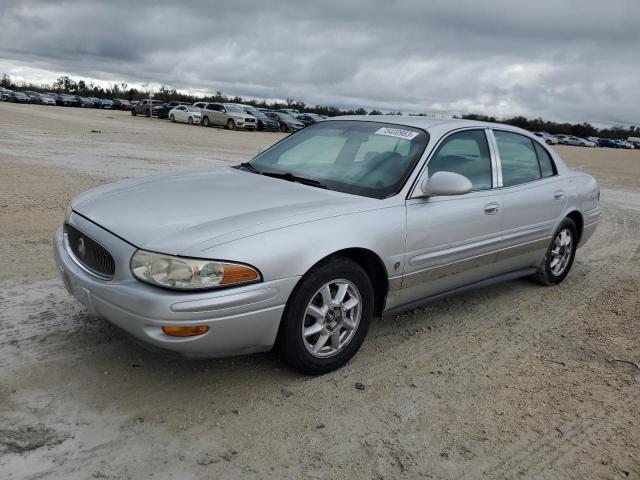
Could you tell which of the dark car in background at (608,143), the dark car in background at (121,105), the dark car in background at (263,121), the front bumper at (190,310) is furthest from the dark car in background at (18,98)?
the dark car in background at (608,143)

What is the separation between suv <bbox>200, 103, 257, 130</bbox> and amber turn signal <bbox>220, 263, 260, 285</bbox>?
3200 cm

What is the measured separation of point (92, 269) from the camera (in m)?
3.16

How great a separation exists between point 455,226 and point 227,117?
31629 millimetres

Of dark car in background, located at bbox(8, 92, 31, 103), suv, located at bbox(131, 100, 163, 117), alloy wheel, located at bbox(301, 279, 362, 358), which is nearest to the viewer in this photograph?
alloy wheel, located at bbox(301, 279, 362, 358)

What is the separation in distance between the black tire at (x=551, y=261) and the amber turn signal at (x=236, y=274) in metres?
3.29

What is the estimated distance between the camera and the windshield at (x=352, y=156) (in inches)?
148

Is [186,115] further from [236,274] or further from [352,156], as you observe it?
[236,274]

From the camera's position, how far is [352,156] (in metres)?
4.12

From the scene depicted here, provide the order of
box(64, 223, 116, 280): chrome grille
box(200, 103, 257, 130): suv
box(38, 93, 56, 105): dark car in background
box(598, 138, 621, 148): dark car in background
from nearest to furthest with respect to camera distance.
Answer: box(64, 223, 116, 280): chrome grille
box(200, 103, 257, 130): suv
box(38, 93, 56, 105): dark car in background
box(598, 138, 621, 148): dark car in background

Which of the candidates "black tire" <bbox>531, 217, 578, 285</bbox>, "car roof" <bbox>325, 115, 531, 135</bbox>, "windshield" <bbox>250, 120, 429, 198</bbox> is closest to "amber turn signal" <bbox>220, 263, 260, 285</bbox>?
"windshield" <bbox>250, 120, 429, 198</bbox>

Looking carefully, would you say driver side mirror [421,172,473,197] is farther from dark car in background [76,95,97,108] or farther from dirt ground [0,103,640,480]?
dark car in background [76,95,97,108]

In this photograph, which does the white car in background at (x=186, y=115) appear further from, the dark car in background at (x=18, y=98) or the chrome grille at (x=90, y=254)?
the chrome grille at (x=90, y=254)

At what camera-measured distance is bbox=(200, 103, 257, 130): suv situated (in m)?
33.7

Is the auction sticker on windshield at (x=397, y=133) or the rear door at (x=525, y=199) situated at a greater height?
the auction sticker on windshield at (x=397, y=133)
